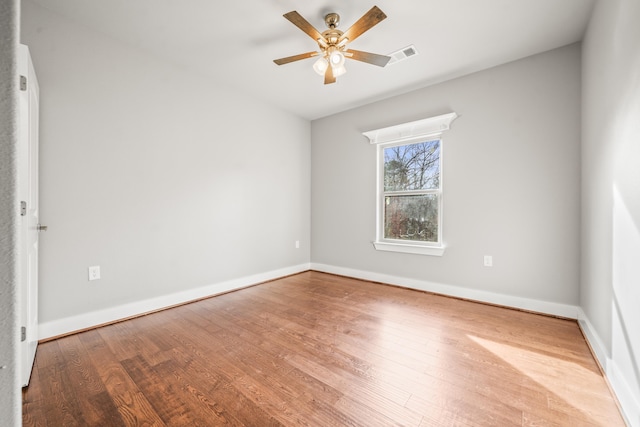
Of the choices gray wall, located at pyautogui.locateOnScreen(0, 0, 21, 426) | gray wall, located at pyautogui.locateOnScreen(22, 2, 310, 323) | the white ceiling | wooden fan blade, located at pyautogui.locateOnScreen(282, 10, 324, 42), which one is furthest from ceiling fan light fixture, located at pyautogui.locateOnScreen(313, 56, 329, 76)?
gray wall, located at pyautogui.locateOnScreen(0, 0, 21, 426)

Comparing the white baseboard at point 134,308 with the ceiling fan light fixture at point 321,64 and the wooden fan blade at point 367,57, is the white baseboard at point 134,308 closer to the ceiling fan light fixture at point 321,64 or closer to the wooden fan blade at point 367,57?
the ceiling fan light fixture at point 321,64

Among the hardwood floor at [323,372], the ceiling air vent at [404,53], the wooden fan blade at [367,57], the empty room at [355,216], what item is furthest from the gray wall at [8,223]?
the ceiling air vent at [404,53]

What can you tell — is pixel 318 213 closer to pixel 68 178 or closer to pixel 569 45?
pixel 68 178

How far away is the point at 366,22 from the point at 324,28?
1.86 ft

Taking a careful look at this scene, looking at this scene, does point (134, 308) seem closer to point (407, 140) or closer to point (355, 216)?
point (355, 216)

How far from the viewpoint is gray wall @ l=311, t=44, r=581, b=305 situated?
2600 mm

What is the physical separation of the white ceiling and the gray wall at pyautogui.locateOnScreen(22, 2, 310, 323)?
11.0 inches

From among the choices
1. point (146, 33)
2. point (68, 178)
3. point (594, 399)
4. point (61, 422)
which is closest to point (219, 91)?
point (146, 33)

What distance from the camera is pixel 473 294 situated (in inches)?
122

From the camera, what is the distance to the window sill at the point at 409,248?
10.9ft

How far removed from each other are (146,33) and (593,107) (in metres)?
3.74

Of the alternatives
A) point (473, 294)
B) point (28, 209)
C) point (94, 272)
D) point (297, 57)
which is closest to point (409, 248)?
point (473, 294)

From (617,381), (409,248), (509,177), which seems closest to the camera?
(617,381)

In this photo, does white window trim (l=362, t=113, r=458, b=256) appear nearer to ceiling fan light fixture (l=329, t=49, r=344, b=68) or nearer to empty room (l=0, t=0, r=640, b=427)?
empty room (l=0, t=0, r=640, b=427)
